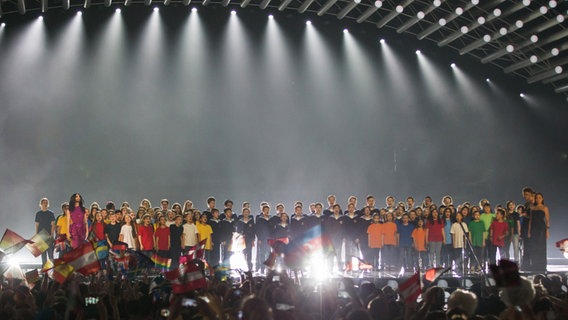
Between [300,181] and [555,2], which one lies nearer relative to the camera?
[555,2]

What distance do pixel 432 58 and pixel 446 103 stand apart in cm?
170

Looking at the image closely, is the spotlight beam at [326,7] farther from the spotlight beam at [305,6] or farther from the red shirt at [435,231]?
the red shirt at [435,231]

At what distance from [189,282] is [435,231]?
11.2m

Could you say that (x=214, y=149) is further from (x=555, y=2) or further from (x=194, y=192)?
(x=555, y=2)

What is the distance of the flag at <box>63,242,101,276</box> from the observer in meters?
7.01

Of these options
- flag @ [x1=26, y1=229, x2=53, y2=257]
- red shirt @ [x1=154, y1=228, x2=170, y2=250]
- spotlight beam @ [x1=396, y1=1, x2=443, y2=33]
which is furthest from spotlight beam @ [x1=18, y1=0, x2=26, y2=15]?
spotlight beam @ [x1=396, y1=1, x2=443, y2=33]

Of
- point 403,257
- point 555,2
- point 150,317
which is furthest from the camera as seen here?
point 555,2

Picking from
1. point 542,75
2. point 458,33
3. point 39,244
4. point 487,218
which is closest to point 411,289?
point 39,244

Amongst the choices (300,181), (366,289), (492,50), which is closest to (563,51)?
(492,50)

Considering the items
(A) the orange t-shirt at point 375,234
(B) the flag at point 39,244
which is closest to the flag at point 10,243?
(B) the flag at point 39,244

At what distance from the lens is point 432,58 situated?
24844mm

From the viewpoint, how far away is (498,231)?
52.2 ft

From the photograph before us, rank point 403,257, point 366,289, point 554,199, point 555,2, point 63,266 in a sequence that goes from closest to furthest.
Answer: point 366,289
point 63,266
point 403,257
point 555,2
point 554,199

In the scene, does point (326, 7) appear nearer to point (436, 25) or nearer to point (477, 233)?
point (436, 25)
